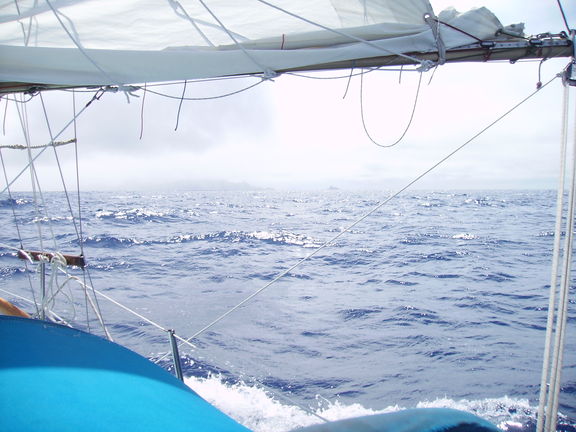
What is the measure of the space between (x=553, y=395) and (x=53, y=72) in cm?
385

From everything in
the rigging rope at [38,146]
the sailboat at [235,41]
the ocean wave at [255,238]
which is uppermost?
the sailboat at [235,41]

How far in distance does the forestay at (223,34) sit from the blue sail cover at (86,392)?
5.96ft

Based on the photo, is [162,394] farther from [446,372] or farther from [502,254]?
[502,254]

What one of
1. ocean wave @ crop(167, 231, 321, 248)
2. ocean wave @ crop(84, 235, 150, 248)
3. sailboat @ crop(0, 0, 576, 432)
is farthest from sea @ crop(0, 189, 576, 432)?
sailboat @ crop(0, 0, 576, 432)

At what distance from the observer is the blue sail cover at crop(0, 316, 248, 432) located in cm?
134

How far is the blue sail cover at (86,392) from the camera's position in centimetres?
134

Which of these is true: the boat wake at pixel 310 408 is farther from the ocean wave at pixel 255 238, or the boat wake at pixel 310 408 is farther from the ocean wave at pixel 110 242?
the ocean wave at pixel 110 242

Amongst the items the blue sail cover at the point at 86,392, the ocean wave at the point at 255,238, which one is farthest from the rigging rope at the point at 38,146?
the ocean wave at the point at 255,238

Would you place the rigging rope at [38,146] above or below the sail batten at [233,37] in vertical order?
below

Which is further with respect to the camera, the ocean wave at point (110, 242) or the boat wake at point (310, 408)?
the ocean wave at point (110, 242)

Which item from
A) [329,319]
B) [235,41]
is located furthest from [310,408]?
[235,41]

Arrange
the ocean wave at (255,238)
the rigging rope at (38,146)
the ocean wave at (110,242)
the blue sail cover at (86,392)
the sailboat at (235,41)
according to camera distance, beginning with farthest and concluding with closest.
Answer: the ocean wave at (255,238), the ocean wave at (110,242), the rigging rope at (38,146), the sailboat at (235,41), the blue sail cover at (86,392)

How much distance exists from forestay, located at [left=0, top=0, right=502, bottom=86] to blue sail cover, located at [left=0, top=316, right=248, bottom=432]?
1.82 meters

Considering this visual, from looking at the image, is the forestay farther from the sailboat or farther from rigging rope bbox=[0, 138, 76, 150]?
rigging rope bbox=[0, 138, 76, 150]
